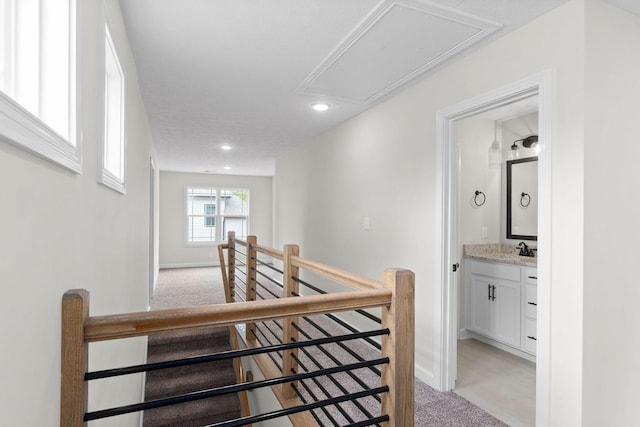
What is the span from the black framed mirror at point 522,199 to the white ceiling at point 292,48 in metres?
1.88

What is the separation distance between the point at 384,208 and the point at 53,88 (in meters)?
2.61

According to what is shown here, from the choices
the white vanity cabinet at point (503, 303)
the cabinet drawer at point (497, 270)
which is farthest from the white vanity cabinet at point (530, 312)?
the cabinet drawer at point (497, 270)

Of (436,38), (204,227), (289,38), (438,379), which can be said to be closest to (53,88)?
(289,38)

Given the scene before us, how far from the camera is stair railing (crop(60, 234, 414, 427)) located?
2.55ft

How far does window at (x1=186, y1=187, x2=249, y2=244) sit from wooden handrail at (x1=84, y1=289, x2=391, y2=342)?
7.98 m

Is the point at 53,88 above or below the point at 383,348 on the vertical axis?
above

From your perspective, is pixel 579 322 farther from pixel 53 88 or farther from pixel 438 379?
pixel 53 88

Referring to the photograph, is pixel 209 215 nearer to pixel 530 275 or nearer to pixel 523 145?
pixel 523 145

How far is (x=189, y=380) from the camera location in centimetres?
348

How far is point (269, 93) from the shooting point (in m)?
2.97

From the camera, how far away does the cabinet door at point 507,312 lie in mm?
3199

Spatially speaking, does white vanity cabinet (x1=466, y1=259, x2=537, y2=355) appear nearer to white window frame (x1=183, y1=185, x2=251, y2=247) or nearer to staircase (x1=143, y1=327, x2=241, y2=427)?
staircase (x1=143, y1=327, x2=241, y2=427)

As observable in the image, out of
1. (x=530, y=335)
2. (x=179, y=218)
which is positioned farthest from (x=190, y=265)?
(x=530, y=335)

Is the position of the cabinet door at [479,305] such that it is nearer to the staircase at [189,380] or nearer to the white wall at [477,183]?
the white wall at [477,183]
